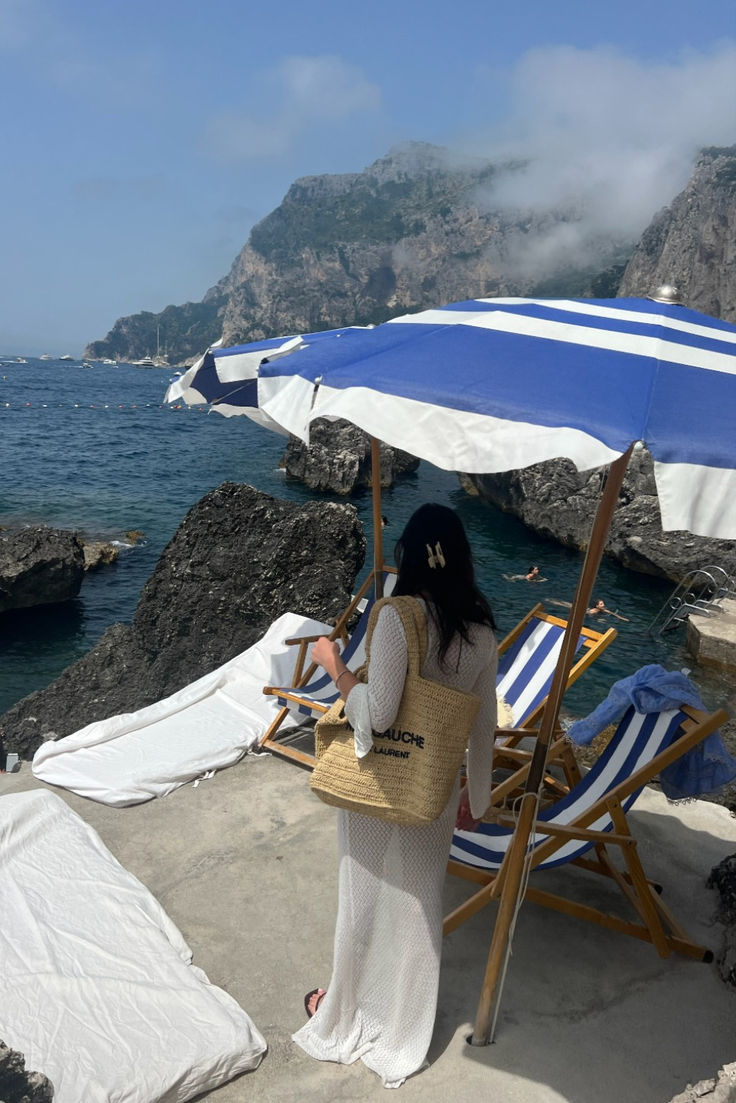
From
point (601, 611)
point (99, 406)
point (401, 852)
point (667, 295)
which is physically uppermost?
point (667, 295)

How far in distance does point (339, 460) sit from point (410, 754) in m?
26.8

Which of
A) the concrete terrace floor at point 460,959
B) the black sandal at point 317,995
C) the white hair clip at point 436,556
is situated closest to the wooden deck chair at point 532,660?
the concrete terrace floor at point 460,959

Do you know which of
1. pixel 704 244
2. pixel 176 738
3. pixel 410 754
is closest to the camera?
pixel 410 754

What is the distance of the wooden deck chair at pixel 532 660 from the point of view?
520 centimetres

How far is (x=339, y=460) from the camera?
28906mm

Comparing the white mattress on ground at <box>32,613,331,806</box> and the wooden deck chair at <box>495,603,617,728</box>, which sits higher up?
the wooden deck chair at <box>495,603,617,728</box>

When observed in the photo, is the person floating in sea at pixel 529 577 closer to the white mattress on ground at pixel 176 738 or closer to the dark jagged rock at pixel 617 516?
the dark jagged rock at pixel 617 516

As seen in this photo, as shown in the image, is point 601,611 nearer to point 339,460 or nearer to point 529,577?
point 529,577

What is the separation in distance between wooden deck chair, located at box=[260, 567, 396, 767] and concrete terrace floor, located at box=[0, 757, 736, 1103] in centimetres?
42

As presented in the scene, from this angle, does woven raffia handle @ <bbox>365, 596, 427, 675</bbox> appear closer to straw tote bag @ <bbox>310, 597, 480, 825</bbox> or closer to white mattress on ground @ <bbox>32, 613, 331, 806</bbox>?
straw tote bag @ <bbox>310, 597, 480, 825</bbox>

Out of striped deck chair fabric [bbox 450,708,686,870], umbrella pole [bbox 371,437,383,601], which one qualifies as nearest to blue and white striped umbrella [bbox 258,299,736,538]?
striped deck chair fabric [bbox 450,708,686,870]

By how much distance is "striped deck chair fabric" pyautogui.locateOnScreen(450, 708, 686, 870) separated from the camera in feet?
11.5

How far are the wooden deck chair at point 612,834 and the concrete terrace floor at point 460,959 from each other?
0.16m

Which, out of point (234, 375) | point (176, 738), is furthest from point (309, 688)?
point (234, 375)
